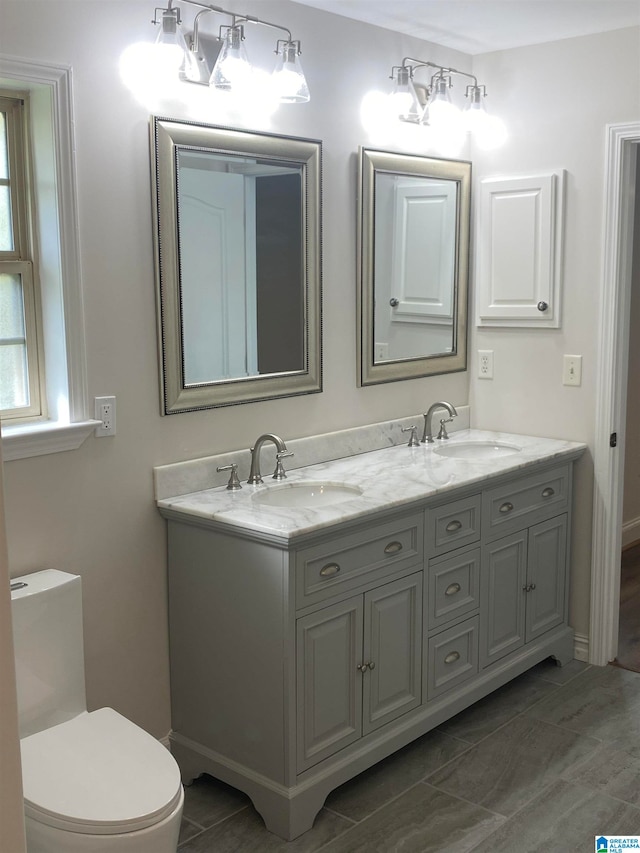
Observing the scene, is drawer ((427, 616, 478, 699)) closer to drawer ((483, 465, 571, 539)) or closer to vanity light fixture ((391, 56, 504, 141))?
drawer ((483, 465, 571, 539))

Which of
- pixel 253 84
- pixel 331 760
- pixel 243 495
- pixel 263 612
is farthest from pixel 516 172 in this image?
pixel 331 760

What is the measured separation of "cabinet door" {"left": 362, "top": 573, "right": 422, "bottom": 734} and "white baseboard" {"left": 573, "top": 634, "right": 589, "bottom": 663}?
990 mm

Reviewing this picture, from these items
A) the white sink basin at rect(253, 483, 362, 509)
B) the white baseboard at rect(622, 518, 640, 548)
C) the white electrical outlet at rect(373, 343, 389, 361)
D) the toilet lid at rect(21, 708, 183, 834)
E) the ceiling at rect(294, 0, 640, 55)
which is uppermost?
the ceiling at rect(294, 0, 640, 55)

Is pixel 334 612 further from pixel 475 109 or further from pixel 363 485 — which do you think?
pixel 475 109

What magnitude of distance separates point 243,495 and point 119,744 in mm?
829

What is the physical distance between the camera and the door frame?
10.5 ft

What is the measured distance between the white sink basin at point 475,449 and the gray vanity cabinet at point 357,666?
80cm

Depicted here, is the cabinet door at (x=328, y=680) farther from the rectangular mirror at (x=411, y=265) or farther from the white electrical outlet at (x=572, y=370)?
the white electrical outlet at (x=572, y=370)

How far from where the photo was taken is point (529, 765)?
275 cm

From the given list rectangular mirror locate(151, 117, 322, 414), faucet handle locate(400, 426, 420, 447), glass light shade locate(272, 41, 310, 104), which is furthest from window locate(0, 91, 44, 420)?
faucet handle locate(400, 426, 420, 447)

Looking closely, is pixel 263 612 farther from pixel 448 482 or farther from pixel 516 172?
pixel 516 172

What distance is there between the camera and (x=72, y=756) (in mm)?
2051

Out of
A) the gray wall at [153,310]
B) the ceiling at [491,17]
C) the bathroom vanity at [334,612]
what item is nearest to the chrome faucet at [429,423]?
the gray wall at [153,310]

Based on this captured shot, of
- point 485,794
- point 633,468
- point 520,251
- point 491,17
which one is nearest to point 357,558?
point 485,794
